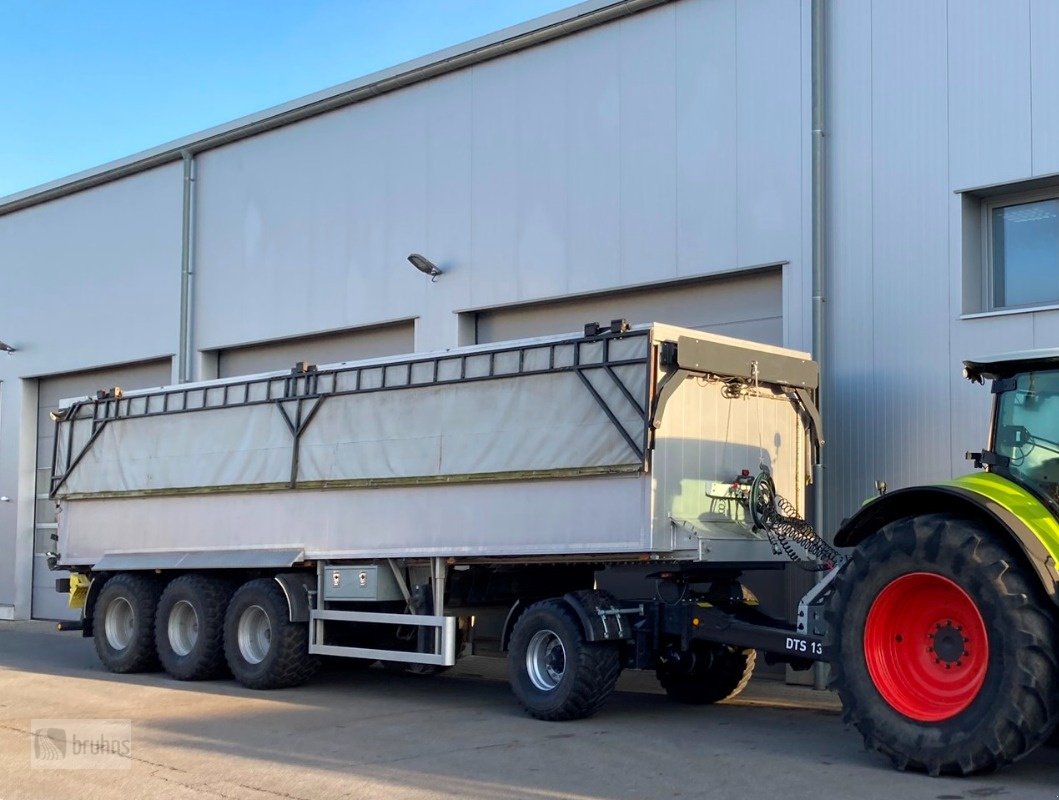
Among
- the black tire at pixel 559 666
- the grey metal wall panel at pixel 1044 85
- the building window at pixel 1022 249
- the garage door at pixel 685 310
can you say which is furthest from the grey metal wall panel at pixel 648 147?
the black tire at pixel 559 666

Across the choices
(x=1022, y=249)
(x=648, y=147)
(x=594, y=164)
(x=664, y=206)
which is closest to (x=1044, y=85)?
(x=1022, y=249)

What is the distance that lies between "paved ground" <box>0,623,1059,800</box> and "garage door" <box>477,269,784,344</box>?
13.4 feet

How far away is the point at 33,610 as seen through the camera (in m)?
25.3

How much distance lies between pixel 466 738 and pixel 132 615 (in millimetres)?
7014

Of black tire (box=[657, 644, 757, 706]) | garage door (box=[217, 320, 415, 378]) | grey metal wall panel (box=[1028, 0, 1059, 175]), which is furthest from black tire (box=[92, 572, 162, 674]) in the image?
grey metal wall panel (box=[1028, 0, 1059, 175])

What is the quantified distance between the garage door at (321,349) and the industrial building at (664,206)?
0.05 metres

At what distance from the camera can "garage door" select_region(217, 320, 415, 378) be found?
62.3 feet

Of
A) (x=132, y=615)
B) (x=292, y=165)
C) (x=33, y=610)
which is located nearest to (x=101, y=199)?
(x=292, y=165)

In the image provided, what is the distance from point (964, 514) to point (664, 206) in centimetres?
759

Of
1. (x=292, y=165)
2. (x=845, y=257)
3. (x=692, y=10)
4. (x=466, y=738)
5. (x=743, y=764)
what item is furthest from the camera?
(x=292, y=165)

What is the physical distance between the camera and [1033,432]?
870cm

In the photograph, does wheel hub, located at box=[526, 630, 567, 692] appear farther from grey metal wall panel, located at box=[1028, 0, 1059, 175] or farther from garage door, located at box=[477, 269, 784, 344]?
grey metal wall panel, located at box=[1028, 0, 1059, 175]

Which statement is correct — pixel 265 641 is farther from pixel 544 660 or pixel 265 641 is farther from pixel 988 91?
pixel 988 91

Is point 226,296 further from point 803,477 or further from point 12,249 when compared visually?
point 803,477
